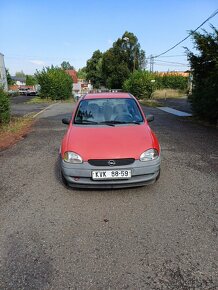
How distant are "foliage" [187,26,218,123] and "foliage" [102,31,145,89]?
2012 inches

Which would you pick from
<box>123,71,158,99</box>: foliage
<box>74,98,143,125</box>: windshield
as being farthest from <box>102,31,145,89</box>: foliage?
<box>74,98,143,125</box>: windshield

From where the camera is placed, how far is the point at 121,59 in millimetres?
65938

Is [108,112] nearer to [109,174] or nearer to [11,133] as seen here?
[109,174]

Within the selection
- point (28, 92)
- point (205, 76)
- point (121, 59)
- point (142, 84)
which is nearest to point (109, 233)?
point (205, 76)

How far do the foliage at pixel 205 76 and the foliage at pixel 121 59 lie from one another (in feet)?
168

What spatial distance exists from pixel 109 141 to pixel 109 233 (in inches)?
63.1

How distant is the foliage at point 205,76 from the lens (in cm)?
1203

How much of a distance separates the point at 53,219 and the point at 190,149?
524cm

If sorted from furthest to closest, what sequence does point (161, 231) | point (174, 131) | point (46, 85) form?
1. point (46, 85)
2. point (174, 131)
3. point (161, 231)

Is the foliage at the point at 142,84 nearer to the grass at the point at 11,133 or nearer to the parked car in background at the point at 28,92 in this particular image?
the grass at the point at 11,133

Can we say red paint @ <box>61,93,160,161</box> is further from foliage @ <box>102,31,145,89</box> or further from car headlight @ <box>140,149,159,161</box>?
foliage @ <box>102,31,145,89</box>

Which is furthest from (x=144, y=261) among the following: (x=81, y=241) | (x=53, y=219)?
(x=53, y=219)

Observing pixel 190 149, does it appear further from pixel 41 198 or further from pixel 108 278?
pixel 108 278

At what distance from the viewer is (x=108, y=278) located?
291 cm
